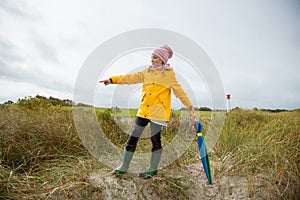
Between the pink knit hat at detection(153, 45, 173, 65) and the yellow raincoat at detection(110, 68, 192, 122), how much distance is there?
12 cm

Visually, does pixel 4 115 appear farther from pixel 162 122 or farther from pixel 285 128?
pixel 285 128

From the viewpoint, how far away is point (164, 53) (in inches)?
95.3

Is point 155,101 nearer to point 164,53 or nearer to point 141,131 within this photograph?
point 141,131

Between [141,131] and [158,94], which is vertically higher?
[158,94]

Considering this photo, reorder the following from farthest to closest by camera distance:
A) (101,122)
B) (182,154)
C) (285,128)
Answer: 1. (101,122)
2. (285,128)
3. (182,154)

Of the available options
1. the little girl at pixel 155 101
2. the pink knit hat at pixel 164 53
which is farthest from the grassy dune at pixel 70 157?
the pink knit hat at pixel 164 53

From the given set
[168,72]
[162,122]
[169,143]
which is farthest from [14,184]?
[169,143]

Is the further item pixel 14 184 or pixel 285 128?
pixel 285 128

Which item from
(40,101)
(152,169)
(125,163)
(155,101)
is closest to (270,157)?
(152,169)

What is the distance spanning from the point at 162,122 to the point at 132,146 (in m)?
0.39

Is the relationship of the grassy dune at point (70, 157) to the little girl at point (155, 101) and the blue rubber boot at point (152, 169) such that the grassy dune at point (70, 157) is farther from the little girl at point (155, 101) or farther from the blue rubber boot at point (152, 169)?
the little girl at point (155, 101)

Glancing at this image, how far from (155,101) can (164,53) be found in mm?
501

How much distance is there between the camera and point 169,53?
251 cm

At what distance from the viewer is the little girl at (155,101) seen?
2.37 meters
